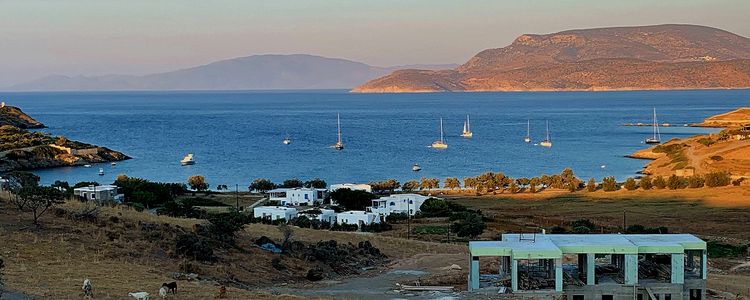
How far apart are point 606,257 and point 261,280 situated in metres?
10.8

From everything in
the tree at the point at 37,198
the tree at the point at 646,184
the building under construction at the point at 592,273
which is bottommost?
the tree at the point at 646,184

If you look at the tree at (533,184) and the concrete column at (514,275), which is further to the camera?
the tree at (533,184)

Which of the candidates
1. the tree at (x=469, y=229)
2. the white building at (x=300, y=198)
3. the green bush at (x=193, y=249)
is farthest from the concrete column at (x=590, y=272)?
the white building at (x=300, y=198)

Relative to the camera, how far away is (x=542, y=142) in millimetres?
116938

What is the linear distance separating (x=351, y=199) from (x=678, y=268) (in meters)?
34.4

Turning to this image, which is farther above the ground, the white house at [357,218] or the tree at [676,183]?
the white house at [357,218]

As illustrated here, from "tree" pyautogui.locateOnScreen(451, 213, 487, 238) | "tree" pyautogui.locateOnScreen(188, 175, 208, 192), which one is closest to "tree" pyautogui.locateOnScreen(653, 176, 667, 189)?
"tree" pyautogui.locateOnScreen(451, 213, 487, 238)

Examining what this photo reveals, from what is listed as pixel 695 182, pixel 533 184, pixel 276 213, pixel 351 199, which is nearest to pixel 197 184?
pixel 351 199

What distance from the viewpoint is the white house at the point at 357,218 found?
46.0 metres

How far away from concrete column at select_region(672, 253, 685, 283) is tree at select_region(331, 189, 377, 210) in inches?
1314

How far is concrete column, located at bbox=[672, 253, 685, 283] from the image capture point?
21672 millimetres

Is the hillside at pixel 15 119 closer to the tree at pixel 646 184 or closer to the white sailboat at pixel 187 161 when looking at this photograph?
the white sailboat at pixel 187 161

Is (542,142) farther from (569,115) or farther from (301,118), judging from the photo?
(301,118)

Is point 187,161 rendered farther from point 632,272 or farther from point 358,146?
point 632,272
